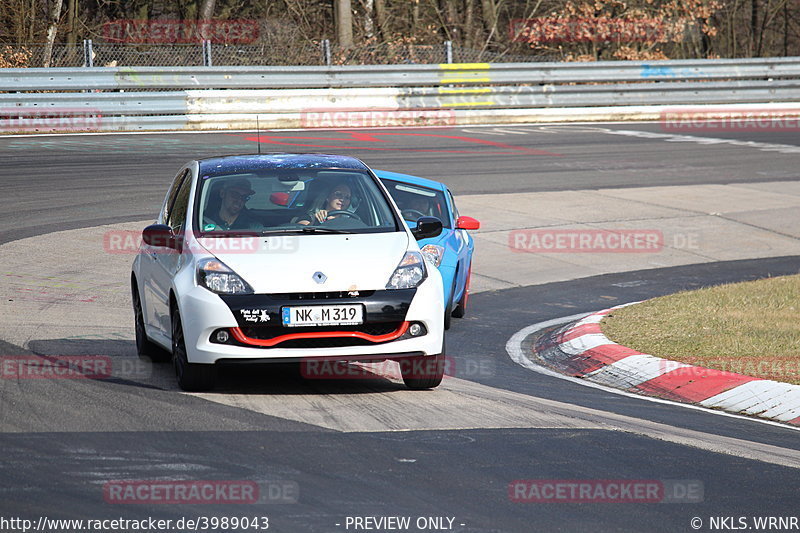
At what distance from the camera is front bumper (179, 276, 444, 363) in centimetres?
716

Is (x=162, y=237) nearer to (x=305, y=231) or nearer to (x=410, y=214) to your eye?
(x=305, y=231)

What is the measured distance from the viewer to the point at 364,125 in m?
26.3

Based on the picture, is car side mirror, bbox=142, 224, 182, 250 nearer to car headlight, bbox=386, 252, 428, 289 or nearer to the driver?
the driver

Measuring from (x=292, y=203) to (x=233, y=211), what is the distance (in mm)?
453

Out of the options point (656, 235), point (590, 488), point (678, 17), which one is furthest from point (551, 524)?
point (678, 17)

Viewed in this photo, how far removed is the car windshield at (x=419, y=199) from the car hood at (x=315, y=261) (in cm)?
338

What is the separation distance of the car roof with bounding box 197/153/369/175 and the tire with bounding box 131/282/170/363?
1.15 meters

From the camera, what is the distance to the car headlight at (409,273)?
7.46 metres

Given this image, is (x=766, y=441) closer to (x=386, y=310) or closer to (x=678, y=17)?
(x=386, y=310)

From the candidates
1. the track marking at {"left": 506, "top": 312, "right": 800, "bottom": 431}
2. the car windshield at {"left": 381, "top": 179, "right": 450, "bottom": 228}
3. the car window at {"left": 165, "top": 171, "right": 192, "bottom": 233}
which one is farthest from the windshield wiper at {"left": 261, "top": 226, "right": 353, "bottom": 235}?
the car windshield at {"left": 381, "top": 179, "right": 450, "bottom": 228}

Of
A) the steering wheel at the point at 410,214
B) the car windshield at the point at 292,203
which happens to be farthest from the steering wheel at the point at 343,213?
the steering wheel at the point at 410,214

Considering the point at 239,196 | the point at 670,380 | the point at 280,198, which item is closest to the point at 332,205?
the point at 280,198

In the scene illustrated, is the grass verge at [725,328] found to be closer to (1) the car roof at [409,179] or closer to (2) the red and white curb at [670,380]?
(2) the red and white curb at [670,380]

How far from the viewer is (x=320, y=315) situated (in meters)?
7.18
